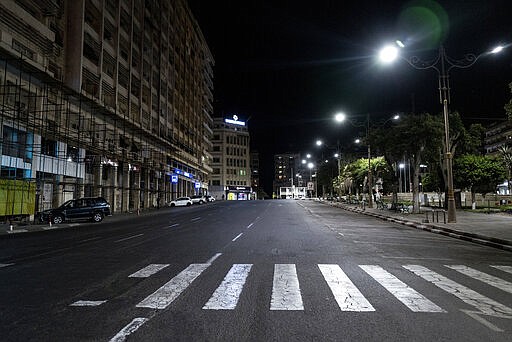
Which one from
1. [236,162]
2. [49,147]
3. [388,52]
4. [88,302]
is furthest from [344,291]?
[236,162]

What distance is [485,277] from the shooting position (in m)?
8.56

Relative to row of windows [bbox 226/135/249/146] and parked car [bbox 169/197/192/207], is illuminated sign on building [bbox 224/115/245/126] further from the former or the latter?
parked car [bbox 169/197/192/207]

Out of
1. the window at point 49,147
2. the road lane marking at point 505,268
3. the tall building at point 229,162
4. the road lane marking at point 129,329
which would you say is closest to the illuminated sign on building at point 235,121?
the tall building at point 229,162

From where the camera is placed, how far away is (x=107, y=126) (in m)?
41.3

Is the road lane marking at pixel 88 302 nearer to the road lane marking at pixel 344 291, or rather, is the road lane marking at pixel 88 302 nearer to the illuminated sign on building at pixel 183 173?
the road lane marking at pixel 344 291

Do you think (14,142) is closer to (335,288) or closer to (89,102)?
(89,102)

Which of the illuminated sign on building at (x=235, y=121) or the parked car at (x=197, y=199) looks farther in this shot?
the illuminated sign on building at (x=235, y=121)

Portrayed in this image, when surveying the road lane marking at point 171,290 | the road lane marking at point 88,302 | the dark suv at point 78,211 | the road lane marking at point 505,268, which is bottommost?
the road lane marking at point 505,268

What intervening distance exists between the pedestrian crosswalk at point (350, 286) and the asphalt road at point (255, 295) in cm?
2

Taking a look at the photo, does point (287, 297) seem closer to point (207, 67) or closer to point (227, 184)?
point (207, 67)

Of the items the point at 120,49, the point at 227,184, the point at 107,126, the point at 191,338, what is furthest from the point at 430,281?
the point at 227,184

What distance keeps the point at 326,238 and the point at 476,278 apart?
816 centimetres

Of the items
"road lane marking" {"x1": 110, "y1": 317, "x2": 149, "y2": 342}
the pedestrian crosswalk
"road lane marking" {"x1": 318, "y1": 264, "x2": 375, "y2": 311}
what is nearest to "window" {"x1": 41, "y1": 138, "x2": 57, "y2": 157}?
the pedestrian crosswalk

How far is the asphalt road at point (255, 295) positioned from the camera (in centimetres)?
497
